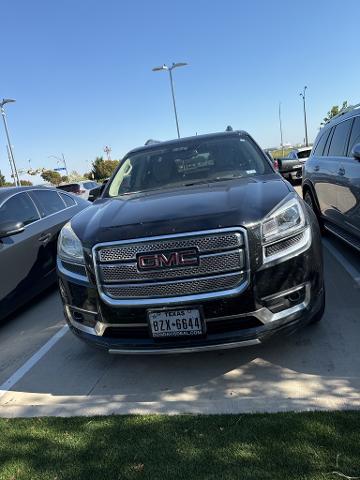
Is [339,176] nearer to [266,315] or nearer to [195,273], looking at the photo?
[266,315]

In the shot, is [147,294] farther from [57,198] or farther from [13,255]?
[57,198]

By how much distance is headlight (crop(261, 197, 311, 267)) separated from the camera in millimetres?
3150

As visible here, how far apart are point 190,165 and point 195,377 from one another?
2206 mm

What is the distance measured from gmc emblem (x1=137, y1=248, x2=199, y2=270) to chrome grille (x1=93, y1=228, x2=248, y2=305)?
0.02 meters

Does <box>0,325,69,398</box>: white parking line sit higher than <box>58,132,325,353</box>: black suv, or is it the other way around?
<box>58,132,325,353</box>: black suv

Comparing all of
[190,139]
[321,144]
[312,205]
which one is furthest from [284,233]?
[312,205]

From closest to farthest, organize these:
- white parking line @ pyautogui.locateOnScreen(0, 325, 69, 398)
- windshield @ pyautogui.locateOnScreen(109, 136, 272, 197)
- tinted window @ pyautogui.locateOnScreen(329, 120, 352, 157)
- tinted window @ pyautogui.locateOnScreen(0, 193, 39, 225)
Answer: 1. white parking line @ pyautogui.locateOnScreen(0, 325, 69, 398)
2. windshield @ pyautogui.locateOnScreen(109, 136, 272, 197)
3. tinted window @ pyautogui.locateOnScreen(0, 193, 39, 225)
4. tinted window @ pyautogui.locateOnScreen(329, 120, 352, 157)

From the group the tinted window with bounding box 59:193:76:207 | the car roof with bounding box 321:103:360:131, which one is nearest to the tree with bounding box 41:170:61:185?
the tinted window with bounding box 59:193:76:207

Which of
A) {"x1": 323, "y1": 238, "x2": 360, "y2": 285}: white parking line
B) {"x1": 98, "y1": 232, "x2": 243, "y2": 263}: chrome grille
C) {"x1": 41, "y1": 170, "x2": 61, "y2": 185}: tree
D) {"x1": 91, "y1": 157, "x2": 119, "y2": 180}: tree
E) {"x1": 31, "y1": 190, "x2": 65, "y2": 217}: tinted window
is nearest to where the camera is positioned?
{"x1": 98, "y1": 232, "x2": 243, "y2": 263}: chrome grille

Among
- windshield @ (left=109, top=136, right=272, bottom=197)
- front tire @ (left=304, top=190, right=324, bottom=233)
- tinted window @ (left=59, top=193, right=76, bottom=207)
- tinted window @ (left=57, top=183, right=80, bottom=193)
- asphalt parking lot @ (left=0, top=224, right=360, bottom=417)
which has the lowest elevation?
tinted window @ (left=57, top=183, right=80, bottom=193)

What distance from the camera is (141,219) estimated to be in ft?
11.0

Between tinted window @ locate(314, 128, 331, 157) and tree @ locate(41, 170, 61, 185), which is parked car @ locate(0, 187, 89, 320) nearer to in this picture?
tinted window @ locate(314, 128, 331, 157)

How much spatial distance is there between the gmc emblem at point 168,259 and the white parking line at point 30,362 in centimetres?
163

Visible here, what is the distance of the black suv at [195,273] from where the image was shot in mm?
3102
